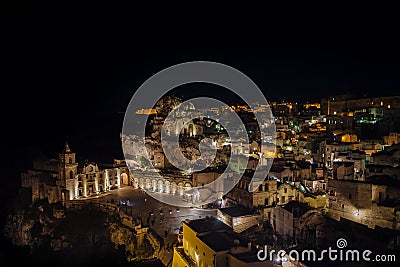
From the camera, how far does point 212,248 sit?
10406 millimetres

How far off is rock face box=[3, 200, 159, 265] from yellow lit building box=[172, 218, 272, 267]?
304 centimetres

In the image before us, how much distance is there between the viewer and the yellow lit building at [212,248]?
9.98m

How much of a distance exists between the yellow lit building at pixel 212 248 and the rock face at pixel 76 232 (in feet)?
9.97

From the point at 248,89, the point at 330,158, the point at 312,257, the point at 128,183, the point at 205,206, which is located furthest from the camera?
the point at 248,89

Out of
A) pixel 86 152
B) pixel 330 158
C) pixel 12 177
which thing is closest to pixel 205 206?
pixel 330 158

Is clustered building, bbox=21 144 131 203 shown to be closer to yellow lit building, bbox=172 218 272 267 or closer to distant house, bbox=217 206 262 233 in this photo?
distant house, bbox=217 206 262 233

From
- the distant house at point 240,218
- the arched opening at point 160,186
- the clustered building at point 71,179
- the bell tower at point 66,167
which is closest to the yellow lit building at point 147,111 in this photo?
the clustered building at point 71,179

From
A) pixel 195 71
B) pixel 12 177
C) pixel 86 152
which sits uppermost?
pixel 195 71

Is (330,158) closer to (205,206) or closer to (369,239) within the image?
(205,206)

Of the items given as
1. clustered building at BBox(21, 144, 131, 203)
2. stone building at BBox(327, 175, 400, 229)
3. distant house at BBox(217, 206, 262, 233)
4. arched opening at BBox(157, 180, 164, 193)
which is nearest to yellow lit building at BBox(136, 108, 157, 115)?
clustered building at BBox(21, 144, 131, 203)

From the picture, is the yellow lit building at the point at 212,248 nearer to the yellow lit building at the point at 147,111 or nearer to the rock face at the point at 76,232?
the rock face at the point at 76,232

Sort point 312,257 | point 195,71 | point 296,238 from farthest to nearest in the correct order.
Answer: point 195,71, point 296,238, point 312,257

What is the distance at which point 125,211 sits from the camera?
62.4ft

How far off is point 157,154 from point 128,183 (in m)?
3.20
